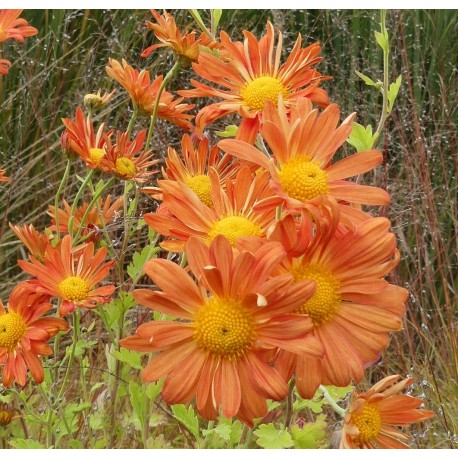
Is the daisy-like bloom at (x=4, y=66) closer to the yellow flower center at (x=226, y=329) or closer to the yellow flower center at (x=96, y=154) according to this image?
the yellow flower center at (x=96, y=154)

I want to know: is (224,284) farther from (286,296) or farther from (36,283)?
(36,283)

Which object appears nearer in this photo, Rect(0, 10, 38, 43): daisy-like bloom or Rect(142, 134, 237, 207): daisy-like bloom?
Rect(142, 134, 237, 207): daisy-like bloom

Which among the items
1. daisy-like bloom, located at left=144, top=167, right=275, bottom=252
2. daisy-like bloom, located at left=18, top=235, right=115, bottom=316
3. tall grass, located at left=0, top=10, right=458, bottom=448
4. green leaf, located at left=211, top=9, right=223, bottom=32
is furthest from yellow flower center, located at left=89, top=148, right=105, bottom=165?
tall grass, located at left=0, top=10, right=458, bottom=448

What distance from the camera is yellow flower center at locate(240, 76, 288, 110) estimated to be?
30.1 inches

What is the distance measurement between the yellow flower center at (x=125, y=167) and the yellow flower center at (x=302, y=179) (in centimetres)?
37

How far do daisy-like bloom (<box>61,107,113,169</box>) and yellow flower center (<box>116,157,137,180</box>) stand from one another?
2 cm

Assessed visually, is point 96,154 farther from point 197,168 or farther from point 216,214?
point 216,214

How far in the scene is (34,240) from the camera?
3.26ft

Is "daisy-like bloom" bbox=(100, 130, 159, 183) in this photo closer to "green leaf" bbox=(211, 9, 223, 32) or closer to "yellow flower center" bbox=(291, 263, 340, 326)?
"green leaf" bbox=(211, 9, 223, 32)

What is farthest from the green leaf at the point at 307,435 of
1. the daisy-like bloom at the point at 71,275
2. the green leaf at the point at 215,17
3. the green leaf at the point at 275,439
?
the green leaf at the point at 215,17

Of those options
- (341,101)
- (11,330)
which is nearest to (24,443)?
(11,330)

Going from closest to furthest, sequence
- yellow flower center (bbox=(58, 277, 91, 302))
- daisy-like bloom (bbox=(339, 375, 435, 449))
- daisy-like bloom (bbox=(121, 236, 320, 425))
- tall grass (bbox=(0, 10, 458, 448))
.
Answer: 1. daisy-like bloom (bbox=(121, 236, 320, 425))
2. daisy-like bloom (bbox=(339, 375, 435, 449))
3. yellow flower center (bbox=(58, 277, 91, 302))
4. tall grass (bbox=(0, 10, 458, 448))

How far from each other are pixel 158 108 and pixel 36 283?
0.89ft

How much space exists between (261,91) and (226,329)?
291 mm
